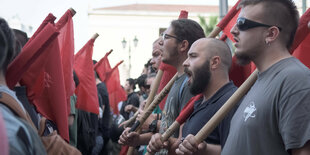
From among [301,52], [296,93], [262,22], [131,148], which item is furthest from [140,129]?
[296,93]

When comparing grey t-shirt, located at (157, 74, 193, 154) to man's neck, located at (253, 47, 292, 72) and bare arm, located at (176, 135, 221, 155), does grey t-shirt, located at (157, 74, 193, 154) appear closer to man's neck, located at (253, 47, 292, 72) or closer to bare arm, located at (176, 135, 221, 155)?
bare arm, located at (176, 135, 221, 155)

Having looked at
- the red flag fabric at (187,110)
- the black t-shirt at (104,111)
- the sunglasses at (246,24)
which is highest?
the sunglasses at (246,24)

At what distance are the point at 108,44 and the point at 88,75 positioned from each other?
145 ft

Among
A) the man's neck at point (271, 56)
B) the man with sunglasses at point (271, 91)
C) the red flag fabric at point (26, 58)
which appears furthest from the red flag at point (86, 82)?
the man's neck at point (271, 56)

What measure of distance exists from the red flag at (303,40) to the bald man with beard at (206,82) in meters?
0.47

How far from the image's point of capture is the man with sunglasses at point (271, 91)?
99.7 inches

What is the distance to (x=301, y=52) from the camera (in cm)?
381

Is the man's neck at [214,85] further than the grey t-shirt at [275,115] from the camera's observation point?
Yes

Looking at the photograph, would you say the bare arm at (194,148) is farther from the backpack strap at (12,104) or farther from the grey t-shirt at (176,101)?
the backpack strap at (12,104)

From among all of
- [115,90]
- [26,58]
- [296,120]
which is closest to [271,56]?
[296,120]

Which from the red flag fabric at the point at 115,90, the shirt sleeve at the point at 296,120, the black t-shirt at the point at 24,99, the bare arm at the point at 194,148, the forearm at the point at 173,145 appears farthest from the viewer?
the red flag fabric at the point at 115,90

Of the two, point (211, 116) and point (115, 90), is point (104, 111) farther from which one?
point (211, 116)

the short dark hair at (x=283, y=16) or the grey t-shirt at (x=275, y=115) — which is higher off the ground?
the short dark hair at (x=283, y=16)

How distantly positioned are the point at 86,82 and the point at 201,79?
3.42m
